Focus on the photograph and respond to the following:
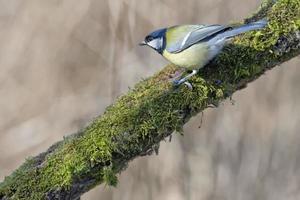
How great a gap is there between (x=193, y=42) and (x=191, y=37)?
0.03 meters

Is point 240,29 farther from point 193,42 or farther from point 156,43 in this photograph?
point 156,43

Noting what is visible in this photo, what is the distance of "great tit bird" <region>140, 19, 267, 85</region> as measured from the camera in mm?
2182

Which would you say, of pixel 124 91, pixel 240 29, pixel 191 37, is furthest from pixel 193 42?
pixel 124 91

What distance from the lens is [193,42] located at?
7.98ft

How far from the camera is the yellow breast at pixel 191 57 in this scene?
222 cm

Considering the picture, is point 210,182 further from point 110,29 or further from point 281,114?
point 110,29

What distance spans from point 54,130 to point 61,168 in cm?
265

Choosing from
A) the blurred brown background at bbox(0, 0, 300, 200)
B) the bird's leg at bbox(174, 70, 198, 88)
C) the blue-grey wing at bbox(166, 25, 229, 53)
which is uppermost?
the blurred brown background at bbox(0, 0, 300, 200)

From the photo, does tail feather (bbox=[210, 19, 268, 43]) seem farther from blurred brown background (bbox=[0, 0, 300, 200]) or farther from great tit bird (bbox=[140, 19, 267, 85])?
blurred brown background (bbox=[0, 0, 300, 200])

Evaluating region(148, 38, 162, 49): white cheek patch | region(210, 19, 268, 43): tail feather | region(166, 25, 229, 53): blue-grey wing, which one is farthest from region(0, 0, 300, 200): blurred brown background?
region(210, 19, 268, 43): tail feather

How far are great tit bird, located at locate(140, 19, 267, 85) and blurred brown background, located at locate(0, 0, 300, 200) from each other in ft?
5.34

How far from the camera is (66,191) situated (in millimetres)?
1936

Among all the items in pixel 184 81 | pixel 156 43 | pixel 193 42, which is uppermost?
pixel 156 43

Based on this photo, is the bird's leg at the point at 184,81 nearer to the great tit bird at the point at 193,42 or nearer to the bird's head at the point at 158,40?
the great tit bird at the point at 193,42
